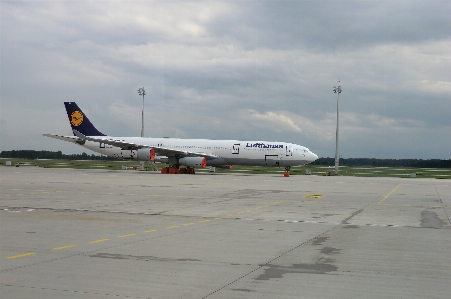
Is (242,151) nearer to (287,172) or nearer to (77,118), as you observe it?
(287,172)

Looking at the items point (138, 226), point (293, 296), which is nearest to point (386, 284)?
point (293, 296)

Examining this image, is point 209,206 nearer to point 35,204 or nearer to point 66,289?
point 35,204

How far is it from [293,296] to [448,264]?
447cm

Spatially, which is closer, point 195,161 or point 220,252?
point 220,252

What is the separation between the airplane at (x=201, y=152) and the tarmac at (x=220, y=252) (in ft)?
131

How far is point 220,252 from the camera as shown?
38.4ft

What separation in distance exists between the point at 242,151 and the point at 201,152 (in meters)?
5.52

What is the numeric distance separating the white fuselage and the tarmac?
131 ft

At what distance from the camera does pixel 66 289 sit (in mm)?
8211

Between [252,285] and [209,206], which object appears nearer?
[252,285]

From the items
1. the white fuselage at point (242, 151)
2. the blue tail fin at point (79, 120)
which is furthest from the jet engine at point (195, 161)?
the blue tail fin at point (79, 120)

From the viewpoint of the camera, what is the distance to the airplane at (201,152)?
205ft

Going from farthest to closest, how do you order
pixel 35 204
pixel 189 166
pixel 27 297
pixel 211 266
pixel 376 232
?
1. pixel 189 166
2. pixel 35 204
3. pixel 376 232
4. pixel 211 266
5. pixel 27 297

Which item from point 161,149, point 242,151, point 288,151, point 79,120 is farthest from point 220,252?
point 79,120
